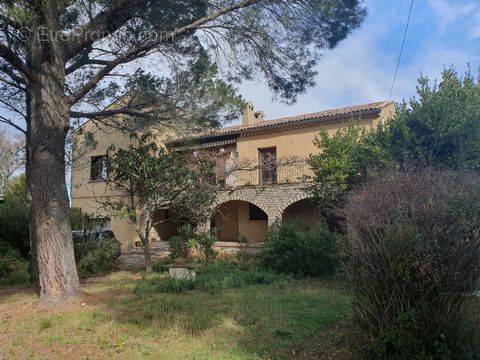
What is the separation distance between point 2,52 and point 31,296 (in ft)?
16.0

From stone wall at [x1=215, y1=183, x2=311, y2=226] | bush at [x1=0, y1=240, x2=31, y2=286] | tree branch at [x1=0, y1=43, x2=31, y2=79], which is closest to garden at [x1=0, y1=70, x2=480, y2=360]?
bush at [x1=0, y1=240, x2=31, y2=286]

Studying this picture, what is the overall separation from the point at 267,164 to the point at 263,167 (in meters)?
0.34

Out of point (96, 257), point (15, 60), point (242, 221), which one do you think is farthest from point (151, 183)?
point (242, 221)

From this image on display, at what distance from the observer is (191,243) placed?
13.1 meters

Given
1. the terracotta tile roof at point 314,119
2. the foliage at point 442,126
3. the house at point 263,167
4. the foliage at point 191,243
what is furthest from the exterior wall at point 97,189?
the foliage at point 442,126

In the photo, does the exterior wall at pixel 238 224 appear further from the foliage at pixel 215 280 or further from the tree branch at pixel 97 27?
the tree branch at pixel 97 27

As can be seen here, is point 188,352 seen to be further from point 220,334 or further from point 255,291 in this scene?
point 255,291

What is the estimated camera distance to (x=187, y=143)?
11.6 metres

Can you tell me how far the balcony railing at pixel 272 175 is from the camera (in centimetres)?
1847

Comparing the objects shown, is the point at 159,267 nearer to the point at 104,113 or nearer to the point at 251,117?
the point at 104,113

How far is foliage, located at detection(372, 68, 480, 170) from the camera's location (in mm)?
10781

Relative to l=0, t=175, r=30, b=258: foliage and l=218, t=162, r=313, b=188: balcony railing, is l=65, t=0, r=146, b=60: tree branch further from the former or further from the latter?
l=218, t=162, r=313, b=188: balcony railing

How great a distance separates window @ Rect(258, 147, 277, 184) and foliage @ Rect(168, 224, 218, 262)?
649 centimetres

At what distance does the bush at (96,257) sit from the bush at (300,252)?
484 centimetres
